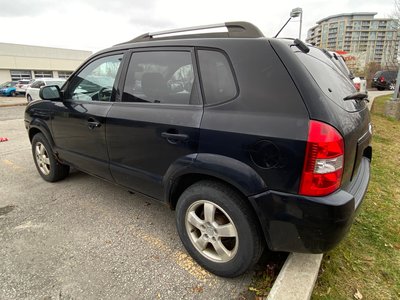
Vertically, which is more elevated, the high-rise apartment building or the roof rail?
the high-rise apartment building

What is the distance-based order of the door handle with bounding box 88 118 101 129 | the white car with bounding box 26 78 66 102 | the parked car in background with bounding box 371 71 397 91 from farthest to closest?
the parked car in background with bounding box 371 71 397 91 < the white car with bounding box 26 78 66 102 < the door handle with bounding box 88 118 101 129

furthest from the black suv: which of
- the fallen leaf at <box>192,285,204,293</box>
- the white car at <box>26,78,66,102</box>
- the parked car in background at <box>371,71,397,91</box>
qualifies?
the parked car in background at <box>371,71,397,91</box>

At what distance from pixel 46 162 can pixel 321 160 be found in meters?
3.77

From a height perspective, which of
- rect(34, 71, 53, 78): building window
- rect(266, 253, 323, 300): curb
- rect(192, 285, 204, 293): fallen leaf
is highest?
rect(34, 71, 53, 78): building window

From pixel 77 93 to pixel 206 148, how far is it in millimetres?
2111

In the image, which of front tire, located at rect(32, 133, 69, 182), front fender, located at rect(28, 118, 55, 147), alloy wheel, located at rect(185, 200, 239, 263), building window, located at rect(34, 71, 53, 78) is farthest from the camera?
building window, located at rect(34, 71, 53, 78)

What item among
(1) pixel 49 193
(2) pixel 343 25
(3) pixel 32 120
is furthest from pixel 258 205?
(2) pixel 343 25

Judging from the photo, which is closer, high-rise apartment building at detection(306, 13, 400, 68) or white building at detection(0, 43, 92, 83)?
high-rise apartment building at detection(306, 13, 400, 68)

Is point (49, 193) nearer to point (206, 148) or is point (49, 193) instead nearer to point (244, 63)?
point (206, 148)

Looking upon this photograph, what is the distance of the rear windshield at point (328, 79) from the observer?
6.01 ft

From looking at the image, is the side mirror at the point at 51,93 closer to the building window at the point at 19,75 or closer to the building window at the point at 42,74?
the building window at the point at 19,75

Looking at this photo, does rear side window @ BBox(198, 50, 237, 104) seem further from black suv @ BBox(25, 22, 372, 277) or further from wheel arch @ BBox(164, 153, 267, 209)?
wheel arch @ BBox(164, 153, 267, 209)

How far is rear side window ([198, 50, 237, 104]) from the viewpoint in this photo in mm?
1950

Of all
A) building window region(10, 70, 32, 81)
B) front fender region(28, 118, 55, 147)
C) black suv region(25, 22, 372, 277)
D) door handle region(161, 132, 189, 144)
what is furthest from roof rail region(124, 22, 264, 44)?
building window region(10, 70, 32, 81)
